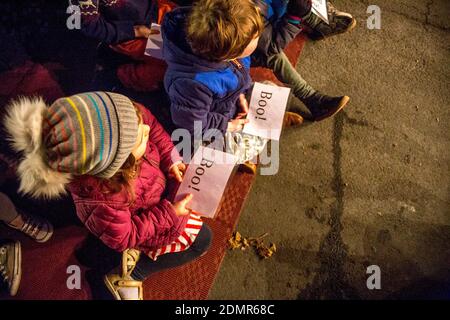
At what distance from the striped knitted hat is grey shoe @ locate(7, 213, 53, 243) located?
869mm

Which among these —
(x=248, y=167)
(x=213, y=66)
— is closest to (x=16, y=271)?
(x=248, y=167)

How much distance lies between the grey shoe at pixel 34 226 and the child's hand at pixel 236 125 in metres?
1.25

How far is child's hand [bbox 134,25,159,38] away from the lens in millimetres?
2115

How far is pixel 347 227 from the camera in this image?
2369 millimetres

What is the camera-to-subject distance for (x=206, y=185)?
193 centimetres

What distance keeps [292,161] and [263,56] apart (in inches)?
28.9

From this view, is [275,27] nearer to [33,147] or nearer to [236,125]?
[236,125]

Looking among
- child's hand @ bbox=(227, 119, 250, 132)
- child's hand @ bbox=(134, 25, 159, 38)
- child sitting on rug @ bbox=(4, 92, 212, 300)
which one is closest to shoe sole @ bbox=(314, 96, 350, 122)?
child's hand @ bbox=(227, 119, 250, 132)

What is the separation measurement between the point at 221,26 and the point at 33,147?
91cm

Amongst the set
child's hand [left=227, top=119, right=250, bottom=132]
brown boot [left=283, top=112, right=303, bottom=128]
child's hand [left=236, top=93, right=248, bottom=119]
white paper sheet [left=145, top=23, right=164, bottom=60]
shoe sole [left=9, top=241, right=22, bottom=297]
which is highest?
white paper sheet [left=145, top=23, right=164, bottom=60]

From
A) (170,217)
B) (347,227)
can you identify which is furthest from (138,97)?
(347,227)

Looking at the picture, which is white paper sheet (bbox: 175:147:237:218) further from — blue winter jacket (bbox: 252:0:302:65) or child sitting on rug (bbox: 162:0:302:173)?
blue winter jacket (bbox: 252:0:302:65)

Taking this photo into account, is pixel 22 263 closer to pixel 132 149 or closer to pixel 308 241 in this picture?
pixel 132 149

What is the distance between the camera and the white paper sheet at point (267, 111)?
7.01 feet
